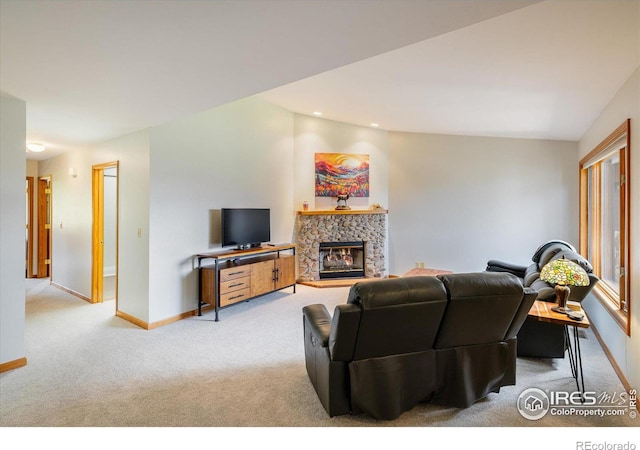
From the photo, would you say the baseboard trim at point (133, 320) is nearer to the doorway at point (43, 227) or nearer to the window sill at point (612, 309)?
the doorway at point (43, 227)

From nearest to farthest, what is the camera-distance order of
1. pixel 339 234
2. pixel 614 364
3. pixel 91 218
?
1. pixel 614 364
2. pixel 91 218
3. pixel 339 234

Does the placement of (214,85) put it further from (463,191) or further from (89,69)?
(463,191)

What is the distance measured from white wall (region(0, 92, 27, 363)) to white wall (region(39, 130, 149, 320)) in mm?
1125

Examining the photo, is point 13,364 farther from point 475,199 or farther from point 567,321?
point 475,199

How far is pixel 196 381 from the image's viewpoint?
8.71 feet

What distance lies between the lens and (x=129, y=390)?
99.7 inches

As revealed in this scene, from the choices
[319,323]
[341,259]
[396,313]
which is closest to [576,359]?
[396,313]

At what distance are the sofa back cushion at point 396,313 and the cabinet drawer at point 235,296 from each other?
2.64 metres

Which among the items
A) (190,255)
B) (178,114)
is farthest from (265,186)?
(178,114)

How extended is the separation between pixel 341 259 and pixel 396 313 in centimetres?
460

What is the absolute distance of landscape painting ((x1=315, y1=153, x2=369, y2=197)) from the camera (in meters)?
6.27

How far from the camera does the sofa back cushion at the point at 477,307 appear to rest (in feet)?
6.59

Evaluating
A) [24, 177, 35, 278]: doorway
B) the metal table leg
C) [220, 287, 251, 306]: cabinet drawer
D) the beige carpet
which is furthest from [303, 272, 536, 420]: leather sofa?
[24, 177, 35, 278]: doorway

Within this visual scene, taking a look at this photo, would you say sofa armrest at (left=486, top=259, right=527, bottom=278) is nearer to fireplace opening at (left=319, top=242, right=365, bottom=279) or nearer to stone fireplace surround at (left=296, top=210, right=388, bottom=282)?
stone fireplace surround at (left=296, top=210, right=388, bottom=282)
